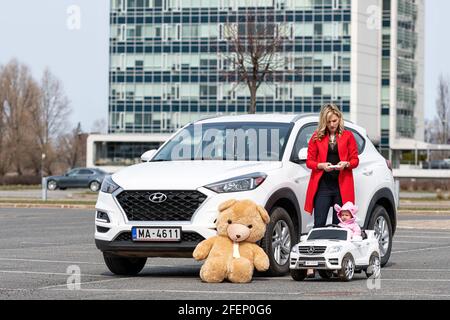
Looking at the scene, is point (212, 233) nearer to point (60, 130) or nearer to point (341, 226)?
point (341, 226)

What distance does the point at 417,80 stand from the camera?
11994 centimetres

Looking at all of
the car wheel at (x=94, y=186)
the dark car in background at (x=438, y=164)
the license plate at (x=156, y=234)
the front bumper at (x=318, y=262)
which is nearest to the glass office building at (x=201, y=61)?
the dark car in background at (x=438, y=164)

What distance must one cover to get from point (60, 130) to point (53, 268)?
103m

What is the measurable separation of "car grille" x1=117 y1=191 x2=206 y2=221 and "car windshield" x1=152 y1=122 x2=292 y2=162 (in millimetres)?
1201

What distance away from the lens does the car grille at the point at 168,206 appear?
42.2 ft

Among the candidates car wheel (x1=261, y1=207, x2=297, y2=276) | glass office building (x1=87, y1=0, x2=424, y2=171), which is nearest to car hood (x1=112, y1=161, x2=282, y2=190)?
car wheel (x1=261, y1=207, x2=297, y2=276)

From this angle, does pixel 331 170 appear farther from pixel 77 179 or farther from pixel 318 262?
pixel 77 179

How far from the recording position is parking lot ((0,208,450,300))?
10852 mm

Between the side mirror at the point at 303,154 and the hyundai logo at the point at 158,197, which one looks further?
the side mirror at the point at 303,154

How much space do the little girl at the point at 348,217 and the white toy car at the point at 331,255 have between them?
98 mm

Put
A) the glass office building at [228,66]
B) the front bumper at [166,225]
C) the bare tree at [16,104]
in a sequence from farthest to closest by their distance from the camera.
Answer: the bare tree at [16,104] → the glass office building at [228,66] → the front bumper at [166,225]

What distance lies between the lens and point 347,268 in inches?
494

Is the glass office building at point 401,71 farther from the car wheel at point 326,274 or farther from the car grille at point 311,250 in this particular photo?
the car grille at point 311,250

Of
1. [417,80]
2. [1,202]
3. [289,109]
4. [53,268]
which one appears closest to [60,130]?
[289,109]
